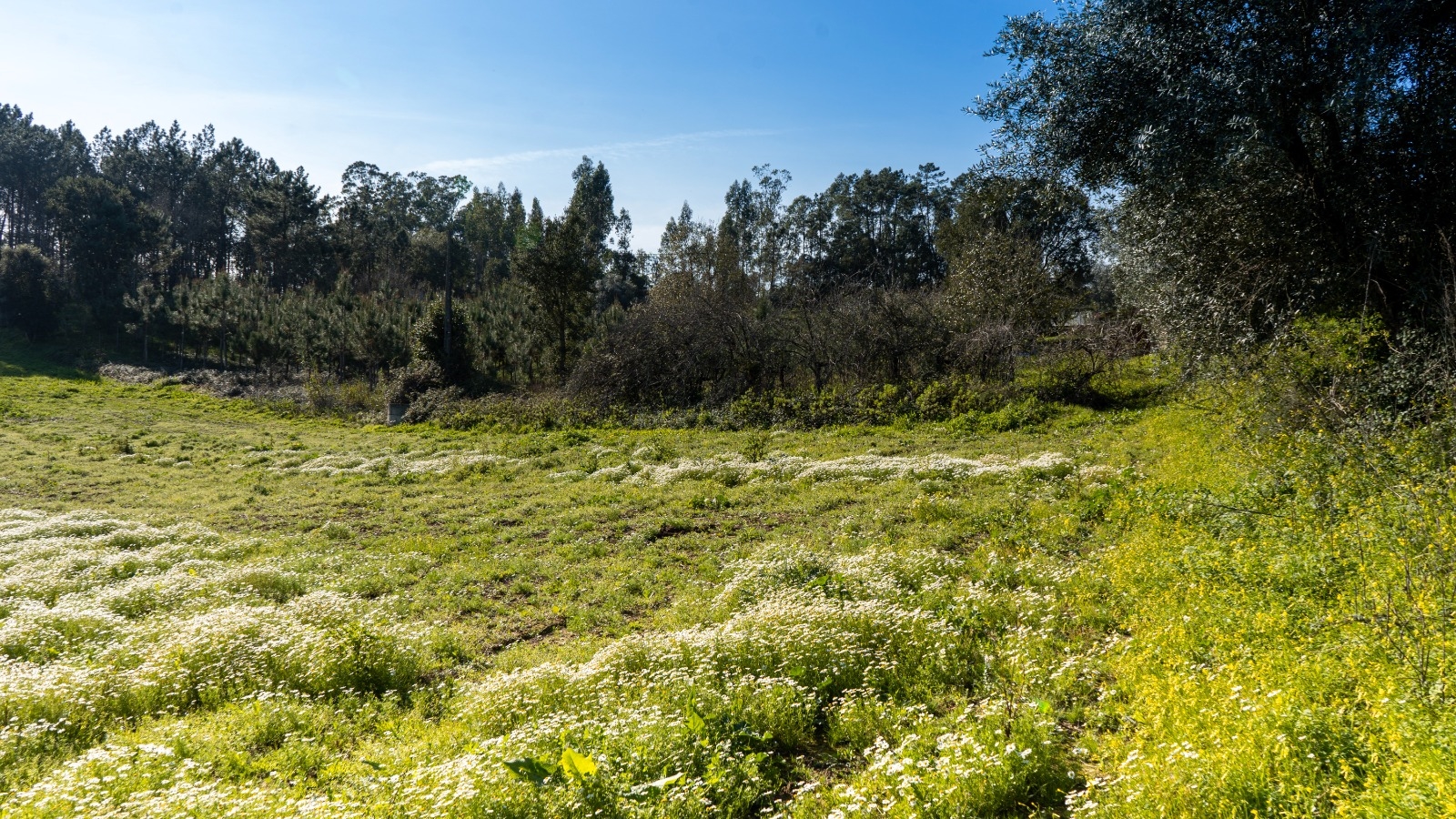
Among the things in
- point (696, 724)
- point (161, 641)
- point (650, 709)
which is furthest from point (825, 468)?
point (161, 641)

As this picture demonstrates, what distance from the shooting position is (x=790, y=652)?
6062mm

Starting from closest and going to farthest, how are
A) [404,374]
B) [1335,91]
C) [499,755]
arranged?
[499,755], [1335,91], [404,374]

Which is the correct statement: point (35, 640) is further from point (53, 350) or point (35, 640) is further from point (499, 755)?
point (53, 350)

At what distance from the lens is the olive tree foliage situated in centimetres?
1011

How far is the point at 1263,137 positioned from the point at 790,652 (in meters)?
10.1

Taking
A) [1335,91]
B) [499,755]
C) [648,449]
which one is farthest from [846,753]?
[648,449]

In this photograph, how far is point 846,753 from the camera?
4902mm

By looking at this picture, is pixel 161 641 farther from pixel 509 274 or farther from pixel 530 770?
pixel 509 274

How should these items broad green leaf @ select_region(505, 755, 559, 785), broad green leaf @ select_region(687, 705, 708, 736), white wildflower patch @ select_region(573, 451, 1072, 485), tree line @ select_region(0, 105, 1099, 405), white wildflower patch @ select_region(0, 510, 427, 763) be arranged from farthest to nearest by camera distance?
1. tree line @ select_region(0, 105, 1099, 405)
2. white wildflower patch @ select_region(573, 451, 1072, 485)
3. white wildflower patch @ select_region(0, 510, 427, 763)
4. broad green leaf @ select_region(687, 705, 708, 736)
5. broad green leaf @ select_region(505, 755, 559, 785)

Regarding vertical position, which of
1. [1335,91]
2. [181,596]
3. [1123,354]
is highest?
[1335,91]

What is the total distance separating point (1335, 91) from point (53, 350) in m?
73.3

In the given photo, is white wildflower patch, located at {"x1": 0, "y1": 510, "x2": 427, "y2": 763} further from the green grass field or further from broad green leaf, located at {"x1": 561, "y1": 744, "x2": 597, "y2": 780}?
broad green leaf, located at {"x1": 561, "y1": 744, "x2": 597, "y2": 780}

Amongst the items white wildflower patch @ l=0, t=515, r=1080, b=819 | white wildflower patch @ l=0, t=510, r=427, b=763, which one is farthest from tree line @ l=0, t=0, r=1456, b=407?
white wildflower patch @ l=0, t=510, r=427, b=763

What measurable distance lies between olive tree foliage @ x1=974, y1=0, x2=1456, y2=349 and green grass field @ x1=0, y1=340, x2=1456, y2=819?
303 centimetres
